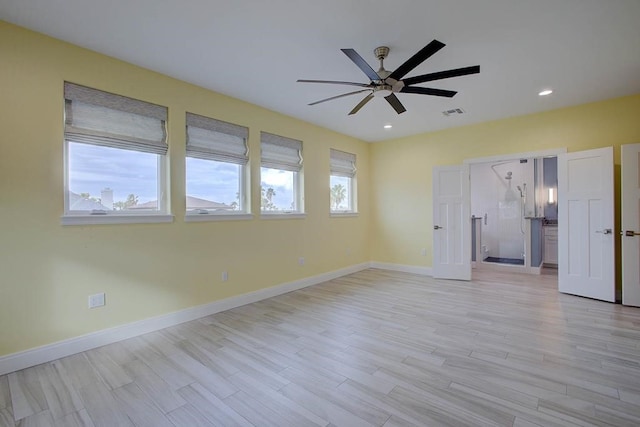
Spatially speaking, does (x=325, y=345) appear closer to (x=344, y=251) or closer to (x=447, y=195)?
(x=344, y=251)

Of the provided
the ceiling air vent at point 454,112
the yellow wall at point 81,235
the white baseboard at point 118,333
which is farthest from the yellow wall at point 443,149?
the yellow wall at point 81,235

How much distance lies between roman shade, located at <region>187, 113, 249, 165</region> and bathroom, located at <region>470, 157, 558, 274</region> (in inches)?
198

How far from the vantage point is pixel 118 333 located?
2.85 metres

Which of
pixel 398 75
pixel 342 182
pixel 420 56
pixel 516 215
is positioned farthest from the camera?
pixel 516 215

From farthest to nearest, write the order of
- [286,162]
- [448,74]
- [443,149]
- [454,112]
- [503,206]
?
[503,206]
[443,149]
[286,162]
[454,112]
[448,74]

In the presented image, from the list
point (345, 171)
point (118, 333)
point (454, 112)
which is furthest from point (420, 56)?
point (345, 171)

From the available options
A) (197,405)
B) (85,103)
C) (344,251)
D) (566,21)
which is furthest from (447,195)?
(85,103)

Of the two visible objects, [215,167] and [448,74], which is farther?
[215,167]

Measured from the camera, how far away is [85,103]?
8.96ft

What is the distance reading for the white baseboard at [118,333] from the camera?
7.76ft

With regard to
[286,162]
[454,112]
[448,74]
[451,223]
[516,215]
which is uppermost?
[454,112]

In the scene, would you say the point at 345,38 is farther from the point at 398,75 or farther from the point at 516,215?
the point at 516,215

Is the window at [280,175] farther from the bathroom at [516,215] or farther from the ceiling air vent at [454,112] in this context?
the bathroom at [516,215]

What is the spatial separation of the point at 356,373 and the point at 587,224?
411 centimetres
